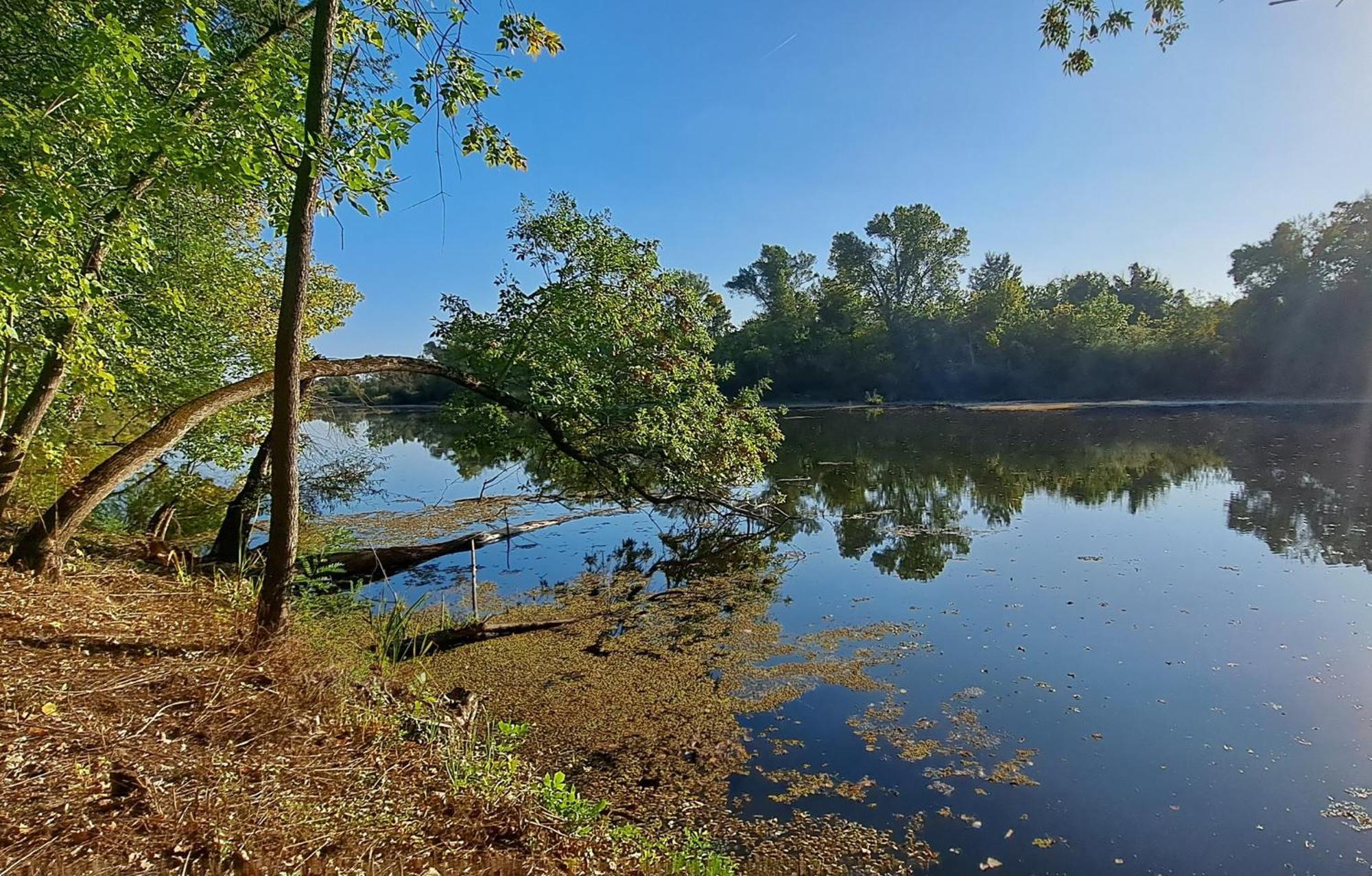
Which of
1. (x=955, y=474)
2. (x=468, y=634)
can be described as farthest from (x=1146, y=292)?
(x=468, y=634)

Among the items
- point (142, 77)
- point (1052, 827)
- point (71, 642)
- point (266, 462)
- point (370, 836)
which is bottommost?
point (1052, 827)

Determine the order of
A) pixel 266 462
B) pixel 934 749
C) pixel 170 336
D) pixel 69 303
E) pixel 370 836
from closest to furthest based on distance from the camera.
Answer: pixel 370 836
pixel 69 303
pixel 934 749
pixel 170 336
pixel 266 462

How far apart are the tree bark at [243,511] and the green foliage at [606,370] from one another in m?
2.46

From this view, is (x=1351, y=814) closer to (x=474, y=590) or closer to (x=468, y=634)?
(x=468, y=634)

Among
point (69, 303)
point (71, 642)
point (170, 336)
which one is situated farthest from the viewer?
point (170, 336)

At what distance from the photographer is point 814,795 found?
169 inches

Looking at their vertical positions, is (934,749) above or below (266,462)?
below

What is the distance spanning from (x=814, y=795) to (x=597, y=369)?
6.33 meters

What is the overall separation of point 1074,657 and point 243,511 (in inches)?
372

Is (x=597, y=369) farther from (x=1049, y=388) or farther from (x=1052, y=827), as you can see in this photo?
(x=1049, y=388)

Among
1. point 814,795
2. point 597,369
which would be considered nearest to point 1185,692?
point 814,795

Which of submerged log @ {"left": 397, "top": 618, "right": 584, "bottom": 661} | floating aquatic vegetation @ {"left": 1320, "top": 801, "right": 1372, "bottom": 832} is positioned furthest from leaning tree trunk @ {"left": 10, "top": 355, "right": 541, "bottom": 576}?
floating aquatic vegetation @ {"left": 1320, "top": 801, "right": 1372, "bottom": 832}

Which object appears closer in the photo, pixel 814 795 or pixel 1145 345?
pixel 814 795

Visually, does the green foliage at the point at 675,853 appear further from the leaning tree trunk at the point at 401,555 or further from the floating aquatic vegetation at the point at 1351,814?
the leaning tree trunk at the point at 401,555
